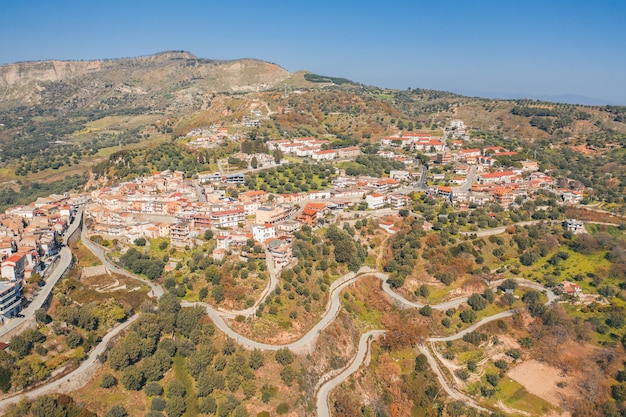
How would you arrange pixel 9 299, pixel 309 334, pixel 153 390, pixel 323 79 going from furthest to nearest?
pixel 323 79 → pixel 309 334 → pixel 9 299 → pixel 153 390

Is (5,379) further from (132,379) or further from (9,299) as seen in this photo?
(9,299)

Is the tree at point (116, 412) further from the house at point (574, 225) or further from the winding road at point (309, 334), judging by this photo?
the house at point (574, 225)

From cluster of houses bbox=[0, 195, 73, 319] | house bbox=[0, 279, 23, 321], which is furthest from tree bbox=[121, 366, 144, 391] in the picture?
cluster of houses bbox=[0, 195, 73, 319]

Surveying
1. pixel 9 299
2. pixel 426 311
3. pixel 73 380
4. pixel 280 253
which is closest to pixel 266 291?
pixel 280 253

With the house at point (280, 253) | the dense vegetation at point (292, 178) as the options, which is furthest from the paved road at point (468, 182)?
the house at point (280, 253)

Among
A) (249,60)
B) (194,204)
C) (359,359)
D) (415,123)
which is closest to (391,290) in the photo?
(359,359)
